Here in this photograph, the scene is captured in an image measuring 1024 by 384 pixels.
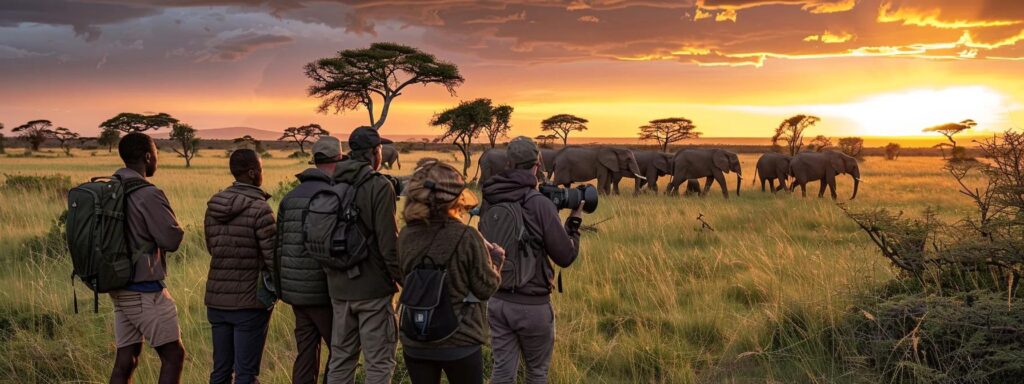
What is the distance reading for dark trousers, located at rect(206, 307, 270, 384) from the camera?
4.30 m

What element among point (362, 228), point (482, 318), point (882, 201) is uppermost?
point (362, 228)

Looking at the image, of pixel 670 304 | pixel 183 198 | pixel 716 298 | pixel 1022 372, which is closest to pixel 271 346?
pixel 670 304

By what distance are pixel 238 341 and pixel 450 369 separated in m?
1.84

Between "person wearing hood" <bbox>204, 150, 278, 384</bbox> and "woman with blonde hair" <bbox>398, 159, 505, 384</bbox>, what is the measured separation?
58.2 inches

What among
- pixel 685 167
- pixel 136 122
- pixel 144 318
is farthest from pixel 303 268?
pixel 136 122

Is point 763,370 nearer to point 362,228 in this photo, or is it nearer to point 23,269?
point 362,228

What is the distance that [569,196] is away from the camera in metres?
4.10

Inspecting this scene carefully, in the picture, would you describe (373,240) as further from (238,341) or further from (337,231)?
(238,341)

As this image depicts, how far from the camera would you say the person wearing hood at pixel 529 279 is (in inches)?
152

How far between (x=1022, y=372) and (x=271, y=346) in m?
5.85

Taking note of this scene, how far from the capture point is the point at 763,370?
5.45 metres

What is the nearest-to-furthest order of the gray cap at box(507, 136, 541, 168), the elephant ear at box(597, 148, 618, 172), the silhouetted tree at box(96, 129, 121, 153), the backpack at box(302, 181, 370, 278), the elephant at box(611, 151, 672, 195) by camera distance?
the backpack at box(302, 181, 370, 278) < the gray cap at box(507, 136, 541, 168) < the elephant ear at box(597, 148, 618, 172) < the elephant at box(611, 151, 672, 195) < the silhouetted tree at box(96, 129, 121, 153)

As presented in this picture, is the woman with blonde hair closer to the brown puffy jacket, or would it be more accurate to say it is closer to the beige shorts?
the brown puffy jacket

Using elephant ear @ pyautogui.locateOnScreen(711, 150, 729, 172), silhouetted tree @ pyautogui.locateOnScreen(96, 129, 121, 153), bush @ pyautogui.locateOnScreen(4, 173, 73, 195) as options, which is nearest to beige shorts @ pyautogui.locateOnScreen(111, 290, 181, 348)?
bush @ pyautogui.locateOnScreen(4, 173, 73, 195)
